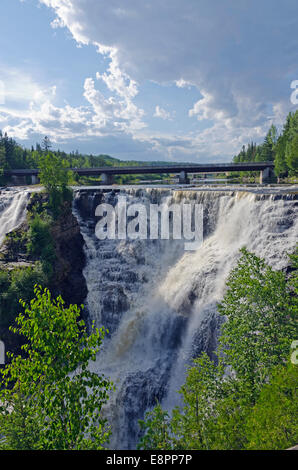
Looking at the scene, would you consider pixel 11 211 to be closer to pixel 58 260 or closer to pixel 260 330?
pixel 58 260

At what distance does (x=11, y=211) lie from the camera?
1689 inches

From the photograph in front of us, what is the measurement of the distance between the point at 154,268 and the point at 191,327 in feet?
A: 32.6

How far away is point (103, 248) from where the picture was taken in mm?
36688

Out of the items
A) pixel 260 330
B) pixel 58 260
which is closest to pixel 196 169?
pixel 58 260

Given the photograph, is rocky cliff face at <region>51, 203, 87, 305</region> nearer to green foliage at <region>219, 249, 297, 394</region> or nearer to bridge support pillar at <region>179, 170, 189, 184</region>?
green foliage at <region>219, 249, 297, 394</region>

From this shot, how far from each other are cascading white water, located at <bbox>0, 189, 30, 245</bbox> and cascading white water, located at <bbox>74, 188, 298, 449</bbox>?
1208cm

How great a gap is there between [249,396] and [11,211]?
4165cm

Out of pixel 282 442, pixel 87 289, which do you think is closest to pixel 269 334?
pixel 282 442

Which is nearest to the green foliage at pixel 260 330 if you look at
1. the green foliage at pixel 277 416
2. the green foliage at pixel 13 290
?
the green foliage at pixel 277 416

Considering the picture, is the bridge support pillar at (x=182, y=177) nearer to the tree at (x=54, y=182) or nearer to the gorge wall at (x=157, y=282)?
the gorge wall at (x=157, y=282)
